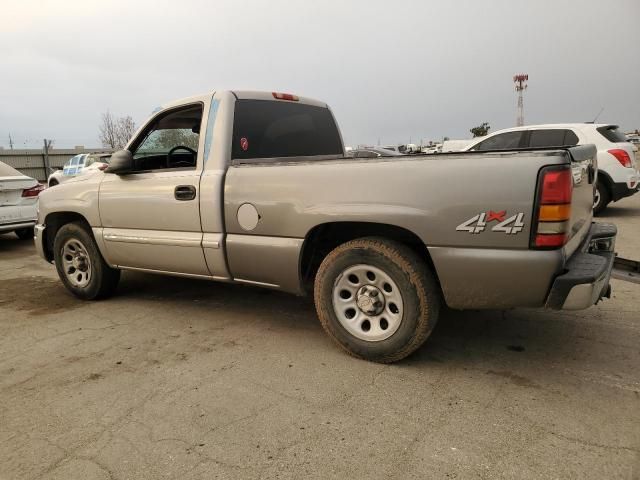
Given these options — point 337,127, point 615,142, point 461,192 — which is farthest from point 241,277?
point 615,142

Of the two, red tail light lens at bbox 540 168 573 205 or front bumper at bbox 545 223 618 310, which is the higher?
red tail light lens at bbox 540 168 573 205

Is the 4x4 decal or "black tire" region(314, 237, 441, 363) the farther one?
"black tire" region(314, 237, 441, 363)

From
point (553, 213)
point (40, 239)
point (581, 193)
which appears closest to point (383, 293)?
point (553, 213)

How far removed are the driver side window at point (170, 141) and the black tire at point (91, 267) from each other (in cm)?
90

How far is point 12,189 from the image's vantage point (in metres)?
7.51

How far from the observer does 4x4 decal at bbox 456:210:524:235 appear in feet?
8.18

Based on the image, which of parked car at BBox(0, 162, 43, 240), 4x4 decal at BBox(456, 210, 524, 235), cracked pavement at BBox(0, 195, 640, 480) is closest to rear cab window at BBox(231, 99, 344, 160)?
cracked pavement at BBox(0, 195, 640, 480)

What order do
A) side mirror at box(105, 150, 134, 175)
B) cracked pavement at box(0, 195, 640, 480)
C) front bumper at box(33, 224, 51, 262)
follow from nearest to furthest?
cracked pavement at box(0, 195, 640, 480), side mirror at box(105, 150, 134, 175), front bumper at box(33, 224, 51, 262)

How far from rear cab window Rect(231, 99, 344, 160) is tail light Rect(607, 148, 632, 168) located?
6.18 meters

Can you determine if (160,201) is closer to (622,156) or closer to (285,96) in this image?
(285,96)

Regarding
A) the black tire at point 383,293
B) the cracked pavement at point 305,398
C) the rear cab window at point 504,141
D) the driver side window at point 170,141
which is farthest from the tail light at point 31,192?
the rear cab window at point 504,141

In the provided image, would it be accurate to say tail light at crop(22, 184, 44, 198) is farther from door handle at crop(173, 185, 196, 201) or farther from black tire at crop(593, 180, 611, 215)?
black tire at crop(593, 180, 611, 215)

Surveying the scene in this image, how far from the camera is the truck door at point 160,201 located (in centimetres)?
371

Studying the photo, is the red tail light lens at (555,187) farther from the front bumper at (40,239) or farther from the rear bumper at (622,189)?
the rear bumper at (622,189)
